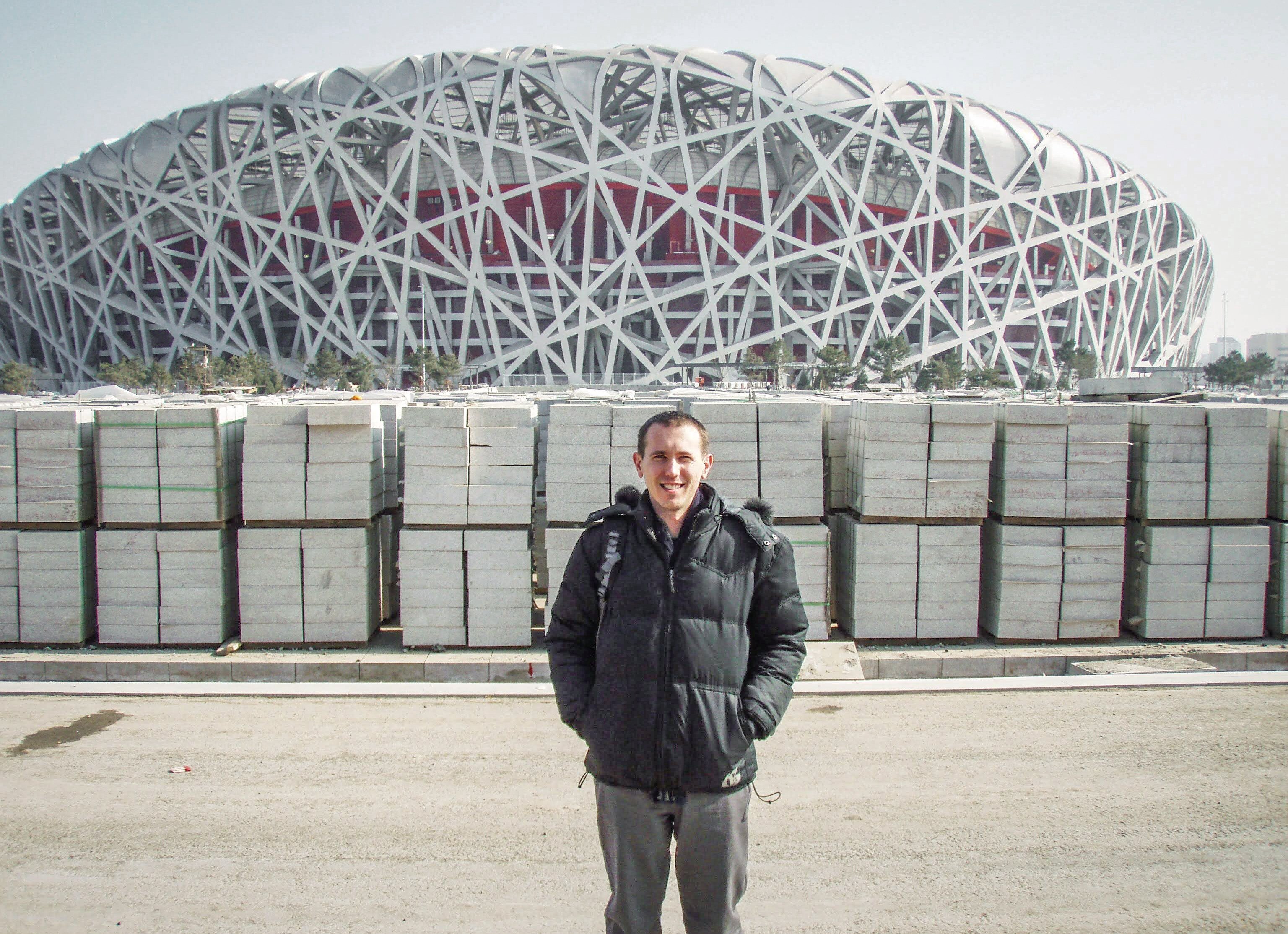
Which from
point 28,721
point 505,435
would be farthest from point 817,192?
point 28,721

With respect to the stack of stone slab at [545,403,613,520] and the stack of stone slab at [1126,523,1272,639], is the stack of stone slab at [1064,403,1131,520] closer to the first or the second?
the stack of stone slab at [1126,523,1272,639]

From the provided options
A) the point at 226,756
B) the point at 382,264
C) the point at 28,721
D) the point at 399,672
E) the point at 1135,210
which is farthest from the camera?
the point at 1135,210

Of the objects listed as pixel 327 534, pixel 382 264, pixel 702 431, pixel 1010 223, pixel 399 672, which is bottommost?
pixel 399 672

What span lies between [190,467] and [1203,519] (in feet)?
26.4

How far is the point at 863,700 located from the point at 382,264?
1542 inches

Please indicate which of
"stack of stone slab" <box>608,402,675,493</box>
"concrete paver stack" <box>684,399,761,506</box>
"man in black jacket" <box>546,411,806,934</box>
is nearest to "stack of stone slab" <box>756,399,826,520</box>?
"concrete paver stack" <box>684,399,761,506</box>

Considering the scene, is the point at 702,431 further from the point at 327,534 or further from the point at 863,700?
the point at 327,534

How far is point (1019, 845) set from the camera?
12.1ft

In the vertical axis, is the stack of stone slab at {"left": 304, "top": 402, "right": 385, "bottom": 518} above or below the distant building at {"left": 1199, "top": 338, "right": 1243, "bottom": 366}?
below

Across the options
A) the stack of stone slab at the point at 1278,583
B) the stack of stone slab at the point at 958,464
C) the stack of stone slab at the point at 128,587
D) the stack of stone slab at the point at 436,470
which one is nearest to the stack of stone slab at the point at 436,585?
the stack of stone slab at the point at 436,470

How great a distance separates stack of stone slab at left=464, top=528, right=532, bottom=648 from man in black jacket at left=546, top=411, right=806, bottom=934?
3.87 m

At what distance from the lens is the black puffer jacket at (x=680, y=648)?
8.20 ft

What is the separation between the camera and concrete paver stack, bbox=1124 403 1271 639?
683 centimetres

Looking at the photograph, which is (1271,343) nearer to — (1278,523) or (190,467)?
(1278,523)
